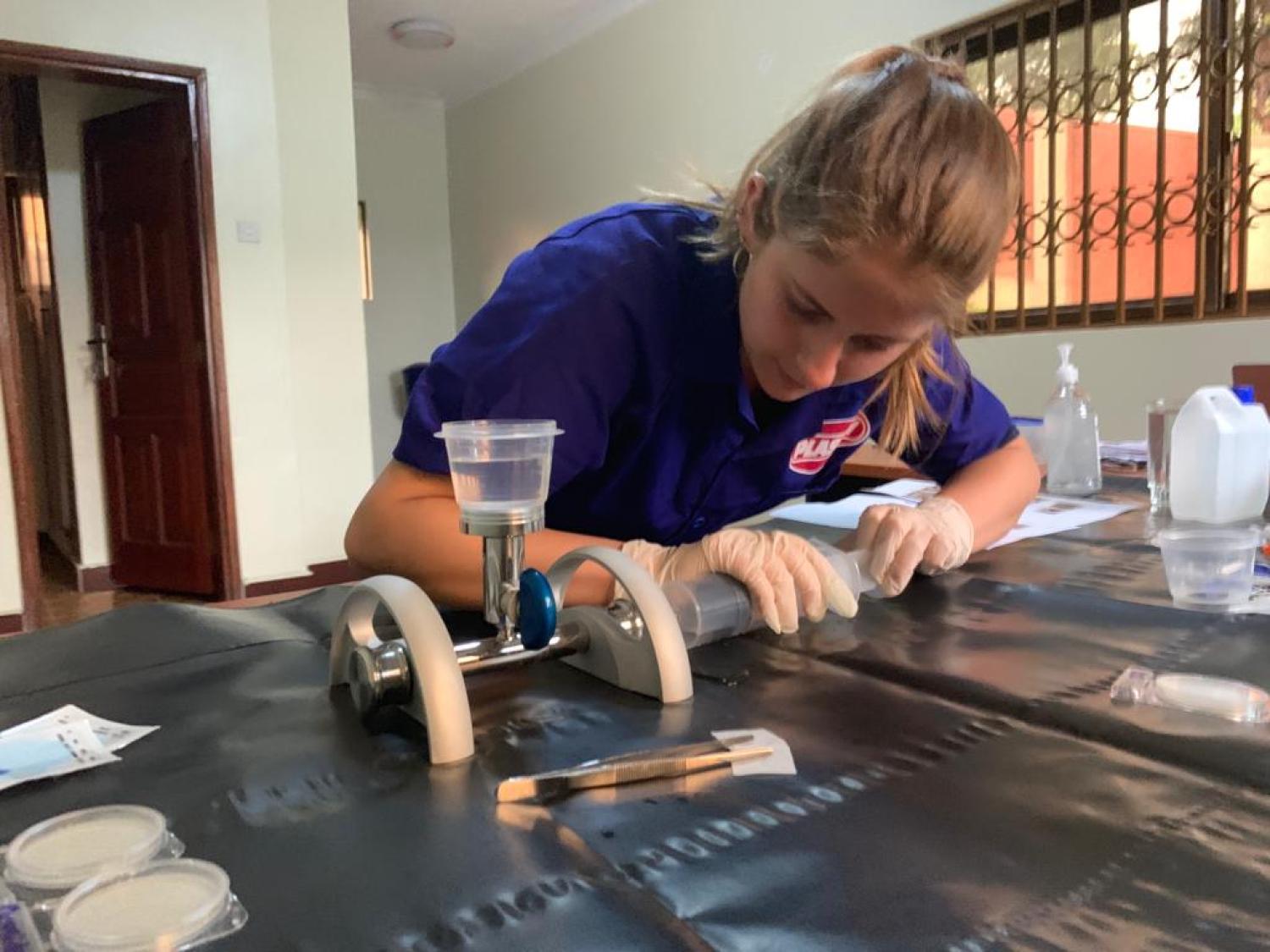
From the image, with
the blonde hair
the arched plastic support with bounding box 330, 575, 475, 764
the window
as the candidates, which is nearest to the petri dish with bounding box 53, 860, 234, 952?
the arched plastic support with bounding box 330, 575, 475, 764

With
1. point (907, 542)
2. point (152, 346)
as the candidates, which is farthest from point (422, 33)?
point (907, 542)

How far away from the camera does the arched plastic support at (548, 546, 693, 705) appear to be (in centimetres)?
64

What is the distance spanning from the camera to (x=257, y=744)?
0.58 m

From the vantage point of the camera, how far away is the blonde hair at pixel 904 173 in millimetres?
705

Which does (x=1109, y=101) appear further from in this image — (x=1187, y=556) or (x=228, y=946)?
(x=228, y=946)

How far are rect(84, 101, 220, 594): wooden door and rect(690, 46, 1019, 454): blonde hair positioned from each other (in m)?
2.86

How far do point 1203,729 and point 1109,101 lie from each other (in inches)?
93.8

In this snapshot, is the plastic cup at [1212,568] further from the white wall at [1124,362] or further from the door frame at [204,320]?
the door frame at [204,320]

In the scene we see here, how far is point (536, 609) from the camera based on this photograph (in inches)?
23.4

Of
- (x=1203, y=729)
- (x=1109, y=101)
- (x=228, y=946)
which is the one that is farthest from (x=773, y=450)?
(x=1109, y=101)

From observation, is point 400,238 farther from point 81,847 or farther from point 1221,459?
point 81,847

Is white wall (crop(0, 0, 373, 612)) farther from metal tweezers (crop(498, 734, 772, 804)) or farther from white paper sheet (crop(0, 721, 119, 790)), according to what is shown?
metal tweezers (crop(498, 734, 772, 804))

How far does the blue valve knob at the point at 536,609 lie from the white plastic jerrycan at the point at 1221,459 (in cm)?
109

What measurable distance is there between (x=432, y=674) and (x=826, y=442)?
2.21 feet
